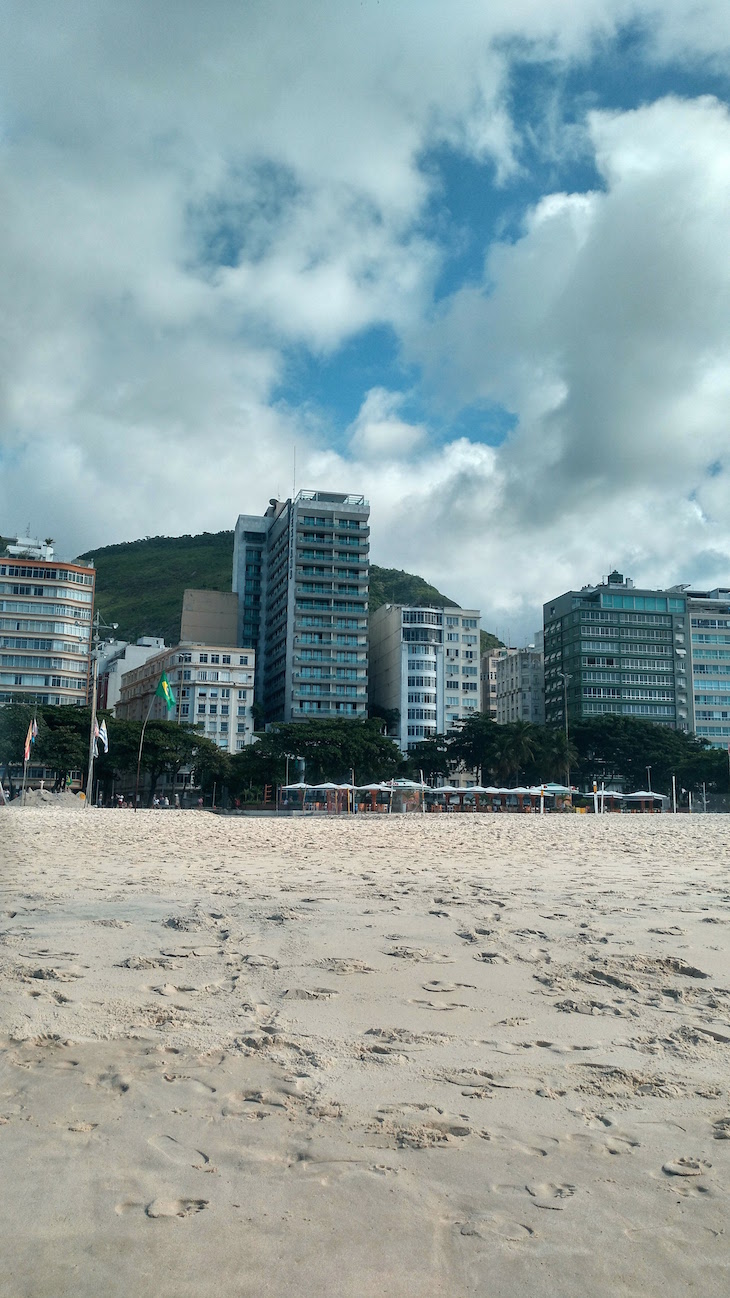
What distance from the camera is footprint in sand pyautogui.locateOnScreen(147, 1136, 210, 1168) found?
4156mm

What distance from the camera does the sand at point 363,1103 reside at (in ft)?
11.2

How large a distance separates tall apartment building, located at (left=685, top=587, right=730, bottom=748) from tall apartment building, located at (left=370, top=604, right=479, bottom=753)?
3592 centimetres

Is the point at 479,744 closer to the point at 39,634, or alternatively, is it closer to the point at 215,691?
the point at 215,691

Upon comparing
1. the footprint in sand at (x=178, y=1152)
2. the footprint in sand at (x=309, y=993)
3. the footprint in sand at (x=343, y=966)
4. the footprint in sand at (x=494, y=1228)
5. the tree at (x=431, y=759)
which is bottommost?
the footprint in sand at (x=494, y=1228)

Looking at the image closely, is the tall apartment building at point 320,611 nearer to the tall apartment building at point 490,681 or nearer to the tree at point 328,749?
the tree at point 328,749

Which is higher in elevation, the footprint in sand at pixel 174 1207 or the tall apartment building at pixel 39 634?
the tall apartment building at pixel 39 634

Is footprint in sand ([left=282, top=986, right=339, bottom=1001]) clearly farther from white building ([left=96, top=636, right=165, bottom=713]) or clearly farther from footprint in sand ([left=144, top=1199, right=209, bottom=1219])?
white building ([left=96, top=636, right=165, bottom=713])

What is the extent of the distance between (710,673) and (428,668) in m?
48.1

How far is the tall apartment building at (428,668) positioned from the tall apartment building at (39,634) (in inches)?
1764

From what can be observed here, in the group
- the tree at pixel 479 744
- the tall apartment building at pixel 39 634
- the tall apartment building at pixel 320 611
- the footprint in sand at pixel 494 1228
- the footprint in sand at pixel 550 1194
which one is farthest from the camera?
the tall apartment building at pixel 320 611

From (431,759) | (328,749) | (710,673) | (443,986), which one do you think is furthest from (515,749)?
(443,986)

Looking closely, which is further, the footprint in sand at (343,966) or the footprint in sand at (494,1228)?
the footprint in sand at (343,966)

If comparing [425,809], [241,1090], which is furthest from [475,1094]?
[425,809]

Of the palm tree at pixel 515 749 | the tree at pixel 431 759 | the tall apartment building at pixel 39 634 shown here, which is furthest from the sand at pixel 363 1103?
the tall apartment building at pixel 39 634
